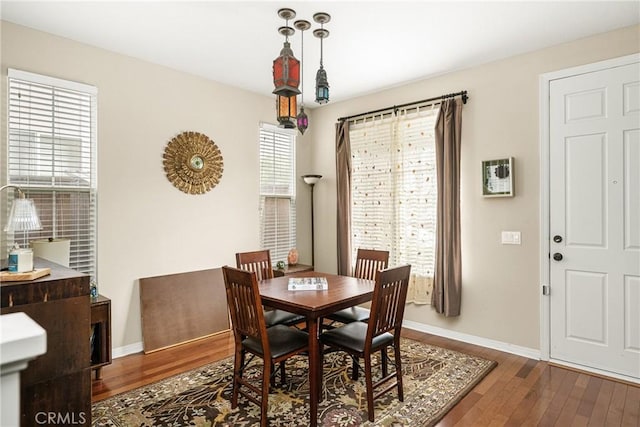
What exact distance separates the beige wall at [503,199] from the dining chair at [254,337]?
79.4 inches

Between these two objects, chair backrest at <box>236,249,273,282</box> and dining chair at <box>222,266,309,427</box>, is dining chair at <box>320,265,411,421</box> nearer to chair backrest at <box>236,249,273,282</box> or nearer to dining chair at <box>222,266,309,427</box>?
dining chair at <box>222,266,309,427</box>

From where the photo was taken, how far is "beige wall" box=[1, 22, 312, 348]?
3.12 m

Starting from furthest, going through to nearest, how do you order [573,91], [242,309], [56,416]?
[573,91], [242,309], [56,416]

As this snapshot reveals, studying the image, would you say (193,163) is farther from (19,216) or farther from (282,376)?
(282,376)

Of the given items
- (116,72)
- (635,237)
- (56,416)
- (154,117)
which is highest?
(116,72)

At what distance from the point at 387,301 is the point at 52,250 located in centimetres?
239

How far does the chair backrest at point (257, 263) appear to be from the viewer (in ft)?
10.6

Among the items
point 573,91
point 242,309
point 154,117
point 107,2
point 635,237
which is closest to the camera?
point 242,309

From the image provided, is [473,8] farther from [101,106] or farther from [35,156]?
[35,156]

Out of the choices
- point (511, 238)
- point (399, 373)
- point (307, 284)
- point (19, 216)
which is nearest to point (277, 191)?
point (307, 284)

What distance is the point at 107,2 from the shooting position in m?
2.50

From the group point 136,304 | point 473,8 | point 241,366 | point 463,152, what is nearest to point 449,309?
point 463,152

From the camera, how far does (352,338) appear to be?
7.97 feet

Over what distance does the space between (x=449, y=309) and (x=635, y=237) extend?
1611 millimetres
